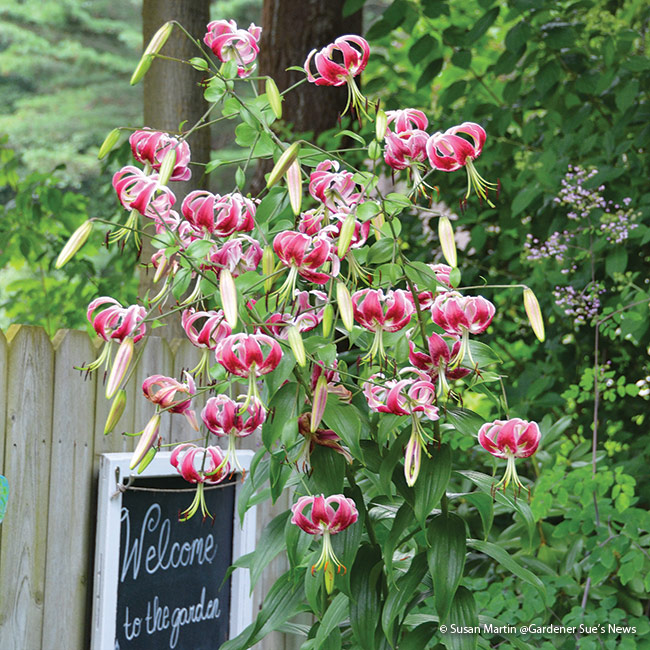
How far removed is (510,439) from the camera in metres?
0.98

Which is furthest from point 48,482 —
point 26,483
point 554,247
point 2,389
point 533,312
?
point 554,247

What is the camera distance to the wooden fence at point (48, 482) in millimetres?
1416

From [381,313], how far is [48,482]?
0.81 meters

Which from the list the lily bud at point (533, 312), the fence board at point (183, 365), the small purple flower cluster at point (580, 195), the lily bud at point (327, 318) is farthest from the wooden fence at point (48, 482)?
the small purple flower cluster at point (580, 195)

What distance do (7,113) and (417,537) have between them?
33.2 ft

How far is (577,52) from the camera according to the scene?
229cm

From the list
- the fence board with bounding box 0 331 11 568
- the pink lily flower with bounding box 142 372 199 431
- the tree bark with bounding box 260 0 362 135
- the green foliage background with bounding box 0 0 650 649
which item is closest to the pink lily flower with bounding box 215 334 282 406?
the pink lily flower with bounding box 142 372 199 431

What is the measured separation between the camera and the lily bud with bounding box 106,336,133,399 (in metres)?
0.88

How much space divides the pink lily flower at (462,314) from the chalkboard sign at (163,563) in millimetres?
825

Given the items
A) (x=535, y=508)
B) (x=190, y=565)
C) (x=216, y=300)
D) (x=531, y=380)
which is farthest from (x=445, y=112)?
(x=216, y=300)

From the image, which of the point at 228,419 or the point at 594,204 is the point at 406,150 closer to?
the point at 228,419

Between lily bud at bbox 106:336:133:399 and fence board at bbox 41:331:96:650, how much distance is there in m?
0.65

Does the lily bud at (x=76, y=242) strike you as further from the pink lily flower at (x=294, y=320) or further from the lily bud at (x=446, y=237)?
the lily bud at (x=446, y=237)

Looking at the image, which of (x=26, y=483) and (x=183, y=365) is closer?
(x=26, y=483)
